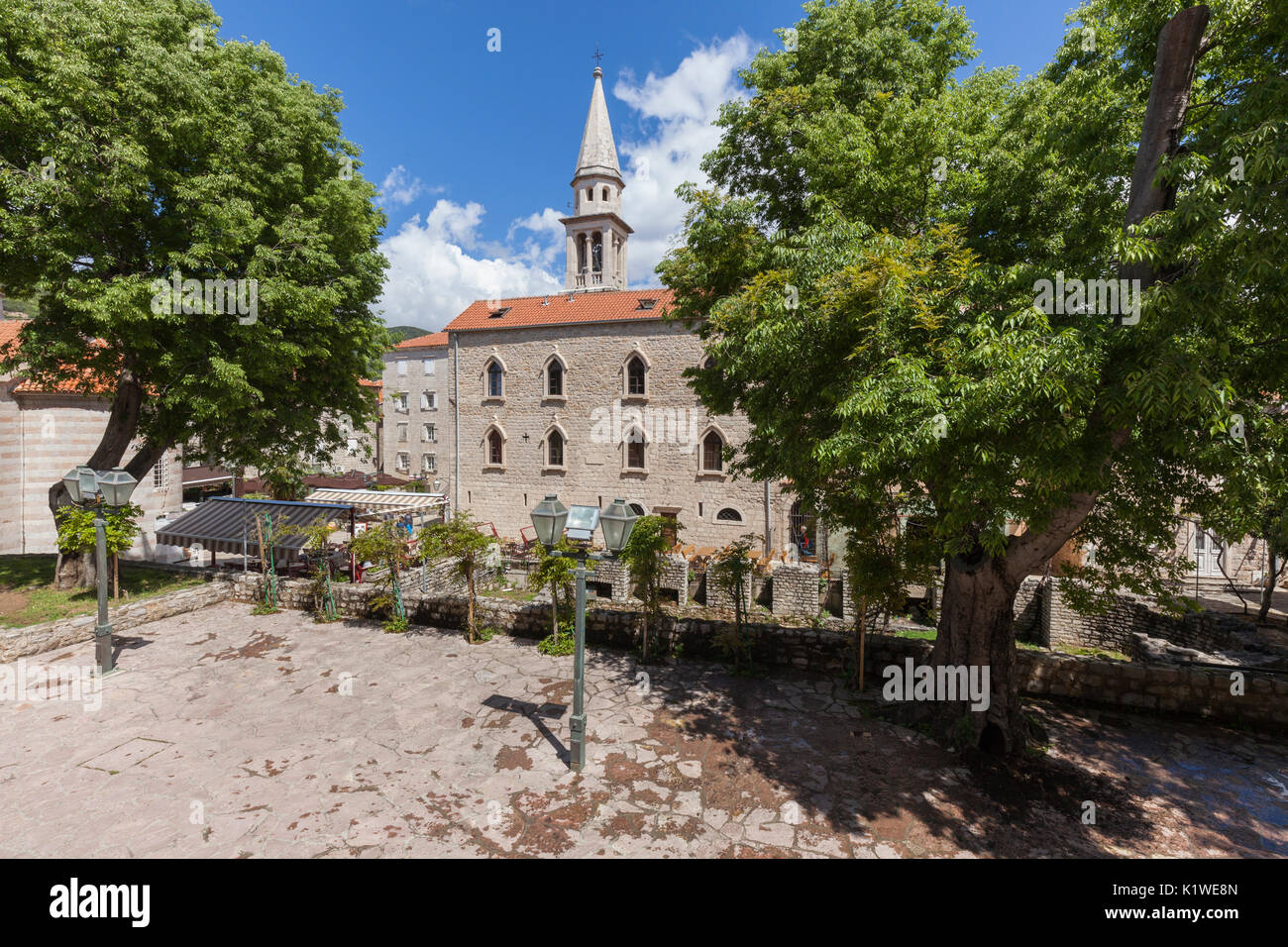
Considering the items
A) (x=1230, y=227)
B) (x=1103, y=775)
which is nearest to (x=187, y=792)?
(x=1103, y=775)

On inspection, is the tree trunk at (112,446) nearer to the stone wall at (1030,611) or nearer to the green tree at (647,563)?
the green tree at (647,563)

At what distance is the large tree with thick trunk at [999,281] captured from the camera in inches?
169

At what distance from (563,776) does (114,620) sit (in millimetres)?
10634

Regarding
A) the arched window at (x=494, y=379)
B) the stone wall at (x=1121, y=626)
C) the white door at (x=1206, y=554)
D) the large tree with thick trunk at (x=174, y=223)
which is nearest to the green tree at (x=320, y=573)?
the large tree with thick trunk at (x=174, y=223)

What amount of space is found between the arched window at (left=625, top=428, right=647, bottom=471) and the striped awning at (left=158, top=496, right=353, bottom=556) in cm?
1310

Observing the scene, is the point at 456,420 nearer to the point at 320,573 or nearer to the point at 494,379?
the point at 494,379

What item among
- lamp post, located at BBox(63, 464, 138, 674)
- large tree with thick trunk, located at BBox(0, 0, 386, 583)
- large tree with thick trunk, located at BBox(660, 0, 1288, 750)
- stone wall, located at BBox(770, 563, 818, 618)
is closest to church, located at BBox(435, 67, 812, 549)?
stone wall, located at BBox(770, 563, 818, 618)

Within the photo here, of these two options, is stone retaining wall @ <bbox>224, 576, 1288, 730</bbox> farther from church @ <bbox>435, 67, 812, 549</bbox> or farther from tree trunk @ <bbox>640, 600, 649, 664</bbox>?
Answer: church @ <bbox>435, 67, 812, 549</bbox>

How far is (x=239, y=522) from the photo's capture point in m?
15.0

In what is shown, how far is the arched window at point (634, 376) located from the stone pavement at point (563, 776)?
1806 cm

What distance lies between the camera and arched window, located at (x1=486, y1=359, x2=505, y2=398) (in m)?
27.8

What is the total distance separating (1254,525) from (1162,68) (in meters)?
4.74

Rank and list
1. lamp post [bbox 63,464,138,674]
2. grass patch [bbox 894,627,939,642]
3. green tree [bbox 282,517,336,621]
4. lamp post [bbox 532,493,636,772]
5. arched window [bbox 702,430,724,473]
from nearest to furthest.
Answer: lamp post [bbox 532,493,636,772] < lamp post [bbox 63,464,138,674] < green tree [bbox 282,517,336,621] < grass patch [bbox 894,627,939,642] < arched window [bbox 702,430,724,473]

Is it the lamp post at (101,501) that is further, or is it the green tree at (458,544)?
the green tree at (458,544)
